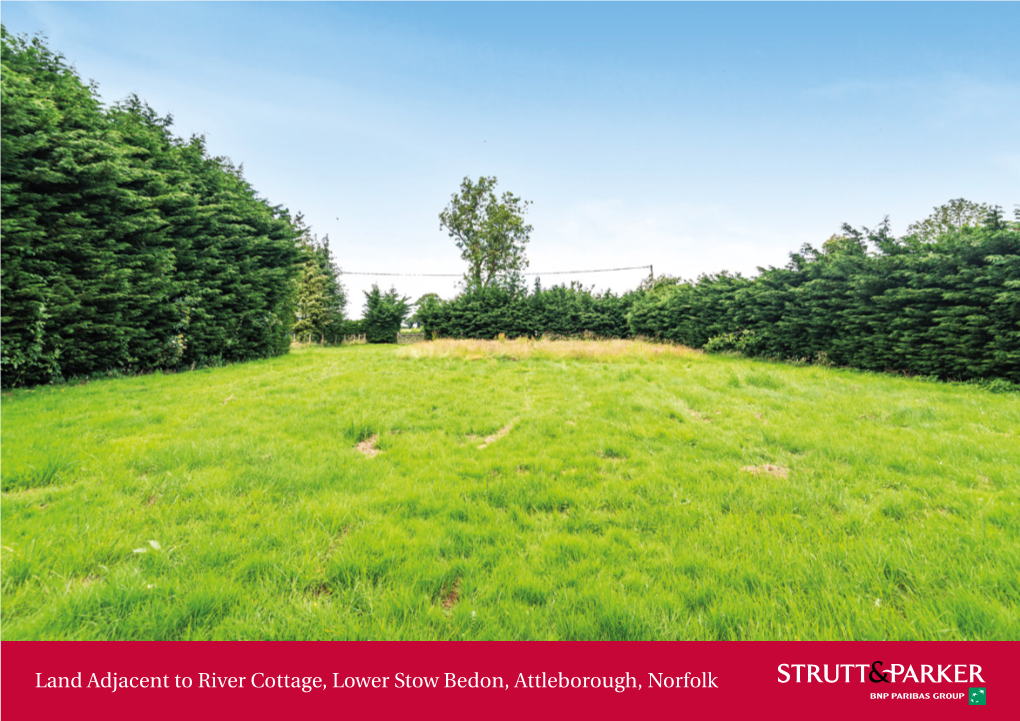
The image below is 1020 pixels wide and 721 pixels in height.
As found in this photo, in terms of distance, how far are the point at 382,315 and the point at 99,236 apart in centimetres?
2368

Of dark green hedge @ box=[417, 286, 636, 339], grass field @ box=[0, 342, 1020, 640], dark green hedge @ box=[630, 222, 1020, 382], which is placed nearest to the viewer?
grass field @ box=[0, 342, 1020, 640]

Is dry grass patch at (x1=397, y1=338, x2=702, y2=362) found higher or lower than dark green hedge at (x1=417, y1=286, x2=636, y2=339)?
lower

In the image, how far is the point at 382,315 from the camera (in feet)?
105

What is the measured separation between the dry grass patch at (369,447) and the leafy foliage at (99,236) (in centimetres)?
821

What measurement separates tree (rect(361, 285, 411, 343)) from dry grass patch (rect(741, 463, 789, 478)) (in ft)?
103

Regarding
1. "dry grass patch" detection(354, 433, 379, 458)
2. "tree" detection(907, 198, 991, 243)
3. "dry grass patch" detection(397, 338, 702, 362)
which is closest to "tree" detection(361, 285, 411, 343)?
"dry grass patch" detection(397, 338, 702, 362)

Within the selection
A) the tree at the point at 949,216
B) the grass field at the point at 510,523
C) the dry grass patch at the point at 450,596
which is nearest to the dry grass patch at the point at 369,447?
the grass field at the point at 510,523

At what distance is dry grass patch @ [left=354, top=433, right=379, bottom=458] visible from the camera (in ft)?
14.5

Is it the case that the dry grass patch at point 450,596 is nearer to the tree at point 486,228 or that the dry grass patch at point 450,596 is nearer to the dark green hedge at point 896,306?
the dark green hedge at point 896,306

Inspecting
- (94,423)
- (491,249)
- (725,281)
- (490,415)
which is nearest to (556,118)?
(725,281)

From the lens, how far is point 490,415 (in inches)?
239
